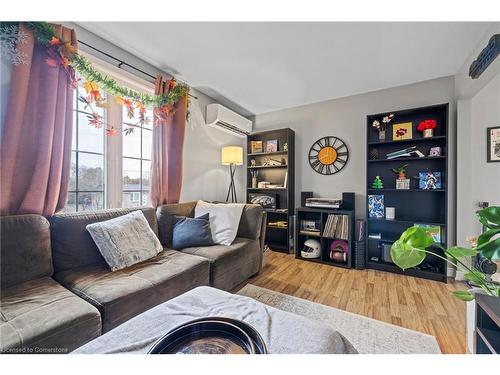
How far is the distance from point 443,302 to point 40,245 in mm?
3099

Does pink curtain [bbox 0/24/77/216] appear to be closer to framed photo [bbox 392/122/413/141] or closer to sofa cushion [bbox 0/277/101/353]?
sofa cushion [bbox 0/277/101/353]

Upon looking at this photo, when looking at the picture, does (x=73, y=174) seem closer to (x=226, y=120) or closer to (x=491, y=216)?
(x=226, y=120)

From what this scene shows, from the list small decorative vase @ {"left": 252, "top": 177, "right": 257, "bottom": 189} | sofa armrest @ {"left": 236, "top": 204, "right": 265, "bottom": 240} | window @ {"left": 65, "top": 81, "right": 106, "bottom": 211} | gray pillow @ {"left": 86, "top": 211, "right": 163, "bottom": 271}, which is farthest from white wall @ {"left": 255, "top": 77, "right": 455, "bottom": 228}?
window @ {"left": 65, "top": 81, "right": 106, "bottom": 211}

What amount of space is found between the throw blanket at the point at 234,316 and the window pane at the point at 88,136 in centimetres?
164

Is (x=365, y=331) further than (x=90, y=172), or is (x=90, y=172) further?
(x=90, y=172)

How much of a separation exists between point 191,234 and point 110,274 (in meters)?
0.73

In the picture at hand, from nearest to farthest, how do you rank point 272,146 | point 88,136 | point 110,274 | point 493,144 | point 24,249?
1. point 24,249
2. point 110,274
3. point 88,136
4. point 493,144
5. point 272,146

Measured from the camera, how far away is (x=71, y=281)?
1.26 meters

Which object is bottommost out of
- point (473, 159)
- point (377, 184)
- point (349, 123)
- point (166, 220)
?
point (166, 220)

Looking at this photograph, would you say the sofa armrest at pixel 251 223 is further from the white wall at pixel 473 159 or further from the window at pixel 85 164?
the white wall at pixel 473 159

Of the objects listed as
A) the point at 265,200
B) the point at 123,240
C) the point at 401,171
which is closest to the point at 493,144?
the point at 401,171

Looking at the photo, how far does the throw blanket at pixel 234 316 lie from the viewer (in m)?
0.67

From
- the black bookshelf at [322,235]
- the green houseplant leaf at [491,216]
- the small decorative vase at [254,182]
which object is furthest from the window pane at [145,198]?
the green houseplant leaf at [491,216]
